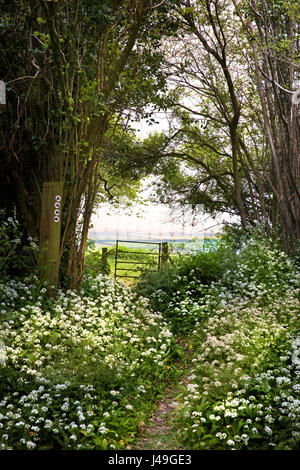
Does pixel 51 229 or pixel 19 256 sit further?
pixel 19 256

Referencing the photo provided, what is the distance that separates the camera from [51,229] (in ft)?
20.8

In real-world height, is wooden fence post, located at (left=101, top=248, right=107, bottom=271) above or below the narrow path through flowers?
above

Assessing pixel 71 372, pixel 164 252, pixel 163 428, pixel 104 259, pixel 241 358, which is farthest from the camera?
pixel 164 252

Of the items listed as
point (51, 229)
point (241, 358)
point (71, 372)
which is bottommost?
point (71, 372)

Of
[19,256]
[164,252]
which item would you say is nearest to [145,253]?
[164,252]

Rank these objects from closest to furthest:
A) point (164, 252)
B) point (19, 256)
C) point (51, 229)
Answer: point (51, 229), point (19, 256), point (164, 252)

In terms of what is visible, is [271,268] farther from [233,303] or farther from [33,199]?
[33,199]

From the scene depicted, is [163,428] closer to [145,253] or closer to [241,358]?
[241,358]

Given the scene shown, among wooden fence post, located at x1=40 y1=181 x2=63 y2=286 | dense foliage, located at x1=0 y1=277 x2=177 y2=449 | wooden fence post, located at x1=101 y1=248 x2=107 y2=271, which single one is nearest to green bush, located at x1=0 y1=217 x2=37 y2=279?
wooden fence post, located at x1=40 y1=181 x2=63 y2=286

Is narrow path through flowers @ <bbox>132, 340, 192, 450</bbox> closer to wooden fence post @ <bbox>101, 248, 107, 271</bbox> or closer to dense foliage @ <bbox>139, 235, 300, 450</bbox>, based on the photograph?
dense foliage @ <bbox>139, 235, 300, 450</bbox>

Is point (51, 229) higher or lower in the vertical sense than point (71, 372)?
higher

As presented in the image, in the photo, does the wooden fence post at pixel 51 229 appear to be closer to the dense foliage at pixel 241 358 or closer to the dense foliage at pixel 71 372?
the dense foliage at pixel 71 372

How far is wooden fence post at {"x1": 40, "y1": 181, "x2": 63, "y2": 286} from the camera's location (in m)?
6.34
